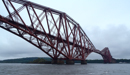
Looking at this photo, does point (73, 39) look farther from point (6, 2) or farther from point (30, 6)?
point (6, 2)

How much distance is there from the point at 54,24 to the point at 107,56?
80050 mm

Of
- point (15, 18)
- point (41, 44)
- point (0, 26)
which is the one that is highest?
point (15, 18)

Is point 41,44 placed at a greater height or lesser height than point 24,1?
lesser

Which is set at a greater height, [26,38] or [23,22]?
[23,22]

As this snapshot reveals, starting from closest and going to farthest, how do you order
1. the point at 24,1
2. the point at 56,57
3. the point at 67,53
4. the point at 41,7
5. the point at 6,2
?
the point at 6,2 < the point at 24,1 < the point at 41,7 < the point at 67,53 < the point at 56,57

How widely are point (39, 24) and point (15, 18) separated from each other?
243 inches

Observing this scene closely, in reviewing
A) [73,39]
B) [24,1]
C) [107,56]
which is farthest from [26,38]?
[107,56]

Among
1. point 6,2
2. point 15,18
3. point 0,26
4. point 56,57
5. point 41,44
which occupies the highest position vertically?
point 6,2

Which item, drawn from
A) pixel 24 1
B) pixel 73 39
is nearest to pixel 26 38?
pixel 24 1

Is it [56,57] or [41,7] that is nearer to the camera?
[41,7]

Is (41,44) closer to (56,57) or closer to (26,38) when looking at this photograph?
(26,38)

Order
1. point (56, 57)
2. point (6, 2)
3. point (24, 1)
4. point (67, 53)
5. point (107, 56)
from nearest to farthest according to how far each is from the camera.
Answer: point (6, 2)
point (24, 1)
point (67, 53)
point (56, 57)
point (107, 56)

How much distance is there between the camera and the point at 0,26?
27547 millimetres

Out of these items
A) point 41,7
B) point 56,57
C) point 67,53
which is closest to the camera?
point 41,7
